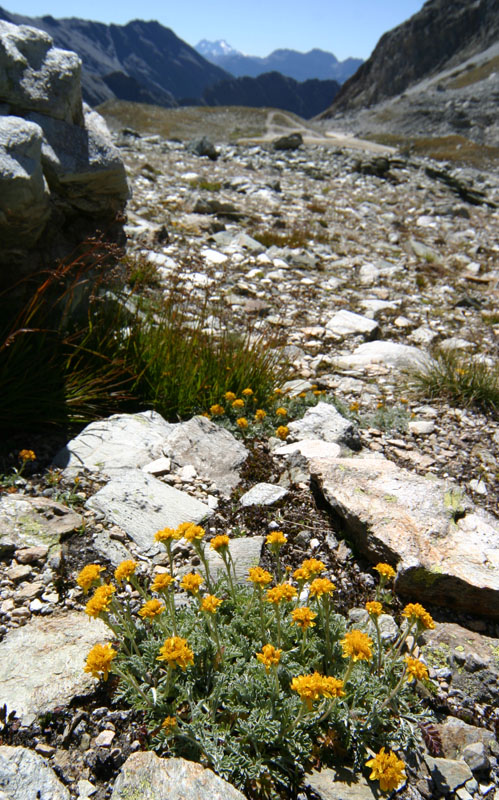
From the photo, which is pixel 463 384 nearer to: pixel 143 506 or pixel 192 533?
pixel 143 506

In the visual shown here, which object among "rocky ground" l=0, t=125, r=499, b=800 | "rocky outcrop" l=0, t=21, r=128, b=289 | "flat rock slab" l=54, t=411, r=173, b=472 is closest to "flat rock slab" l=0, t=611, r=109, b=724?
"rocky ground" l=0, t=125, r=499, b=800

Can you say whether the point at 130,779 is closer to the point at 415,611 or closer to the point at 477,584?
the point at 415,611

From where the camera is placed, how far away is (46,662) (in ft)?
8.01

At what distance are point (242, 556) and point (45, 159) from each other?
3867mm

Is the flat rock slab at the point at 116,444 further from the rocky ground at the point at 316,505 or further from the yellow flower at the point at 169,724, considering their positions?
the yellow flower at the point at 169,724

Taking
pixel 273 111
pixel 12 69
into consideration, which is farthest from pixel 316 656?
pixel 273 111

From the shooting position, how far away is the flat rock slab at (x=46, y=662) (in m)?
2.29

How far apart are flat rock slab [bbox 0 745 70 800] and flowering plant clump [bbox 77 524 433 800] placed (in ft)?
1.29

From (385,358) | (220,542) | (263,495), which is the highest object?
(385,358)

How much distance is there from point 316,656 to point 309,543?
3.48 feet

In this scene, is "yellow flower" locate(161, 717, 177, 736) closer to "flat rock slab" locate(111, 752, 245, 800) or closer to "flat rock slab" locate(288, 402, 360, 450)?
"flat rock slab" locate(111, 752, 245, 800)

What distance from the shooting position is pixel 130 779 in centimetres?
197

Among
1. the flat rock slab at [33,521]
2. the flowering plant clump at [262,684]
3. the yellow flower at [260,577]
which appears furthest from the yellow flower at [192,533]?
the flat rock slab at [33,521]

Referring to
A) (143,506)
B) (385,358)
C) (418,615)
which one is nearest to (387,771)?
(418,615)
